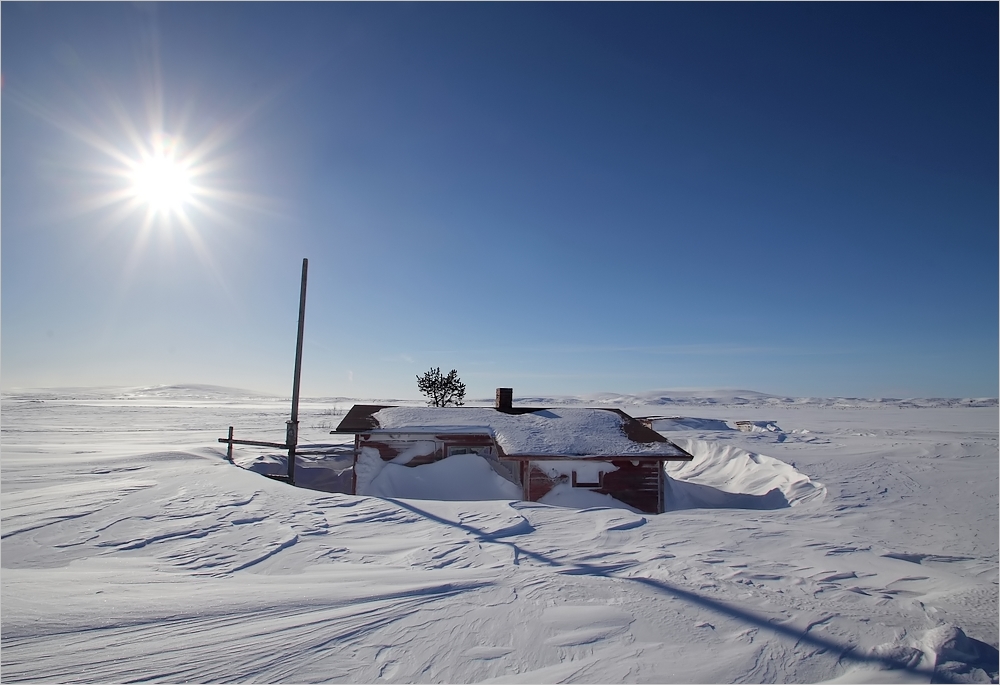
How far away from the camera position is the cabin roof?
1317 cm

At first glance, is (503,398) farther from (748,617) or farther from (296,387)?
(748,617)

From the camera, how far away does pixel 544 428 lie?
48.9 feet

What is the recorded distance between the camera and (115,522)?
730 cm

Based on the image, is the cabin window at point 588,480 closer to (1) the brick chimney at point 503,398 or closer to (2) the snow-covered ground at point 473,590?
(2) the snow-covered ground at point 473,590

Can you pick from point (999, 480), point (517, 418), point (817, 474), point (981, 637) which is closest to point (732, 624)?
point (981, 637)

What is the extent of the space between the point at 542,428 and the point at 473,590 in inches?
402

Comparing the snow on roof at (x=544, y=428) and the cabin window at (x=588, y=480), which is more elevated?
the snow on roof at (x=544, y=428)

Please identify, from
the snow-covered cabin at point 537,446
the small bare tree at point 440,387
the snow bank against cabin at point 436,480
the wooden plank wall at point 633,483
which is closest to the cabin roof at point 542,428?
the snow-covered cabin at point 537,446

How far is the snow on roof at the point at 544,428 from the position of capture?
13.2 metres

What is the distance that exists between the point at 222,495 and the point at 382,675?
7387mm

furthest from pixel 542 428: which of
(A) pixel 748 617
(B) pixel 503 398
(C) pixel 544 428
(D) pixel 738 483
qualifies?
(A) pixel 748 617

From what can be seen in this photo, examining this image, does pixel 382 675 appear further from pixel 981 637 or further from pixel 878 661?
pixel 981 637

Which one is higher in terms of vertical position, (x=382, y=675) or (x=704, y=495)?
(x=382, y=675)

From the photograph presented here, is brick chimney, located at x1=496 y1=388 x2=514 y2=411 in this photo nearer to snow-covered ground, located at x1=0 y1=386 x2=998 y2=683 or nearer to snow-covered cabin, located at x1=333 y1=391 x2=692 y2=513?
snow-covered cabin, located at x1=333 y1=391 x2=692 y2=513
